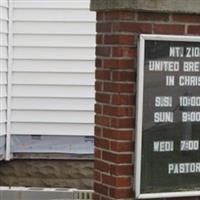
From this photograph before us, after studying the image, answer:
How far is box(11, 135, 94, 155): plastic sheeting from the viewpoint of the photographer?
8586 millimetres

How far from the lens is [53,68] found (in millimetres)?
8531

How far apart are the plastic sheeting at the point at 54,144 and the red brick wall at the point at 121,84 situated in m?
3.64

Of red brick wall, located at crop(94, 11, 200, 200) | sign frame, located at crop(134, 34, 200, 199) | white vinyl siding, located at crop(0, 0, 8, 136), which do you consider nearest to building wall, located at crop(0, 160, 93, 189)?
white vinyl siding, located at crop(0, 0, 8, 136)

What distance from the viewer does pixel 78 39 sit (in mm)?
8555

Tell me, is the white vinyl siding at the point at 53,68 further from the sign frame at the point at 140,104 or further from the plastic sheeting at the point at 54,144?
the sign frame at the point at 140,104

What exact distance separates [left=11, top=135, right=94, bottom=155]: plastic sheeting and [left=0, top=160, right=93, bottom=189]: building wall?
15cm

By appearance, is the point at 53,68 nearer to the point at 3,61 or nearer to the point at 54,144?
the point at 3,61

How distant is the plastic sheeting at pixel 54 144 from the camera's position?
859 cm

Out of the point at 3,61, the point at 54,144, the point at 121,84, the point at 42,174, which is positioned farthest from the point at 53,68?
the point at 121,84

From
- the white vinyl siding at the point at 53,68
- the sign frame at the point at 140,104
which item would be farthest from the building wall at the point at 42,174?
the sign frame at the point at 140,104

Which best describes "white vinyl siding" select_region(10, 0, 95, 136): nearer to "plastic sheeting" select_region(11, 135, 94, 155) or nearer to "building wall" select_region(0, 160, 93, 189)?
"plastic sheeting" select_region(11, 135, 94, 155)

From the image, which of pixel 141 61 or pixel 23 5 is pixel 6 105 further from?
pixel 141 61

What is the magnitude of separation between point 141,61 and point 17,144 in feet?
13.6

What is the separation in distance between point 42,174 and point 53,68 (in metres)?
1.33
